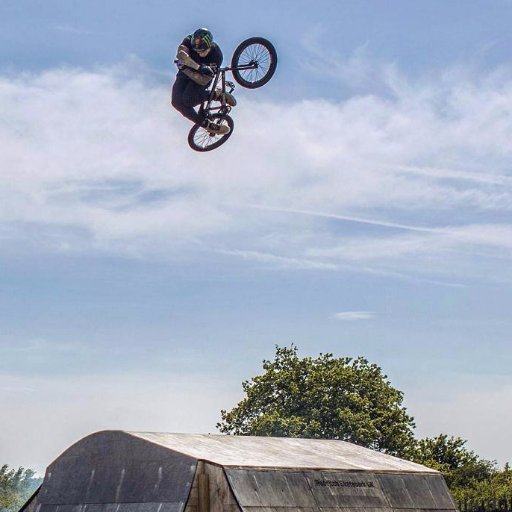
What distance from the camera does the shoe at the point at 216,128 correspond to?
20562 mm

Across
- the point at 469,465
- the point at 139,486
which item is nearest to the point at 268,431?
the point at 469,465

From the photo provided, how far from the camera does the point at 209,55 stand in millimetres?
19797

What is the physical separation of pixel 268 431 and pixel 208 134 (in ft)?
125

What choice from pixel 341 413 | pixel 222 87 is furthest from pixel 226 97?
pixel 341 413

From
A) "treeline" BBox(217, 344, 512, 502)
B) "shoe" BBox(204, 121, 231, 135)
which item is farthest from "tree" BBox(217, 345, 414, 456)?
"shoe" BBox(204, 121, 231, 135)

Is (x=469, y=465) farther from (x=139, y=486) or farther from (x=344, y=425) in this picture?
(x=139, y=486)

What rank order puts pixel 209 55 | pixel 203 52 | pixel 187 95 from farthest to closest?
pixel 187 95, pixel 209 55, pixel 203 52

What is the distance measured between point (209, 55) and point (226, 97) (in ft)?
4.17

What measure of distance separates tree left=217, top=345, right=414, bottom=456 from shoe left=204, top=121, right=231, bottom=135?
38.2 m

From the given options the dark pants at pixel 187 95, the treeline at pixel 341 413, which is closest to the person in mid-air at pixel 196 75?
the dark pants at pixel 187 95

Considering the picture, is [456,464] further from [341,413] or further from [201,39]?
[201,39]

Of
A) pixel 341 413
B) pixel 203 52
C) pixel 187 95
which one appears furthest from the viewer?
pixel 341 413

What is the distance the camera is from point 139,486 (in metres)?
24.8

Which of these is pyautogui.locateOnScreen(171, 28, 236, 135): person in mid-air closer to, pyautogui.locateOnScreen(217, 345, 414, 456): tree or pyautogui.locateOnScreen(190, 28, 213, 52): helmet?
pyautogui.locateOnScreen(190, 28, 213, 52): helmet
